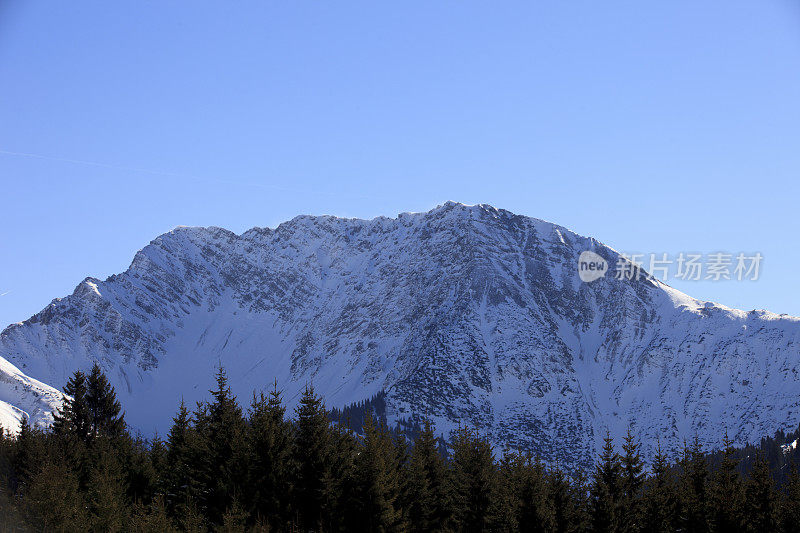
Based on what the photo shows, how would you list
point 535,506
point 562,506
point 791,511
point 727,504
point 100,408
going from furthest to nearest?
point 100,408, point 791,511, point 562,506, point 727,504, point 535,506

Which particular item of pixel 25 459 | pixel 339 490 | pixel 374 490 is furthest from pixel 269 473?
pixel 25 459

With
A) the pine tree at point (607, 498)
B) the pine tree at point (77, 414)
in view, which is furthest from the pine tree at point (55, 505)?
the pine tree at point (607, 498)

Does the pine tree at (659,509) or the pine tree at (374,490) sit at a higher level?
the pine tree at (374,490)

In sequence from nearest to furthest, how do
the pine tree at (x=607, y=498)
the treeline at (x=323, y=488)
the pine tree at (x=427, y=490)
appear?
the treeline at (x=323, y=488)
the pine tree at (x=607, y=498)
the pine tree at (x=427, y=490)

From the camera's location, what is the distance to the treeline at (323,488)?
48.0 meters

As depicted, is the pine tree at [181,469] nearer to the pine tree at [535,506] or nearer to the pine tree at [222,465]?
the pine tree at [222,465]

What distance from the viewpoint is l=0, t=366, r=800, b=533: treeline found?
158 ft

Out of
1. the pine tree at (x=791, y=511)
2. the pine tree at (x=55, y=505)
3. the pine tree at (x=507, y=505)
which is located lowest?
the pine tree at (x=791, y=511)

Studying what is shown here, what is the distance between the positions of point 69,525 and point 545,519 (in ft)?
96.0

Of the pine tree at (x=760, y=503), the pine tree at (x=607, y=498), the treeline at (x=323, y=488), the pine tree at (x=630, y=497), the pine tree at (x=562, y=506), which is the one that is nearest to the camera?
the treeline at (x=323, y=488)

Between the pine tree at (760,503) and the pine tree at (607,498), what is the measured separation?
9.26m

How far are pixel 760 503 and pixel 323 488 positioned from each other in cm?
3292

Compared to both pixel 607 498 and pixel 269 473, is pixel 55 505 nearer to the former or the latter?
pixel 269 473

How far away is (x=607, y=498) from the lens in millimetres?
56281
